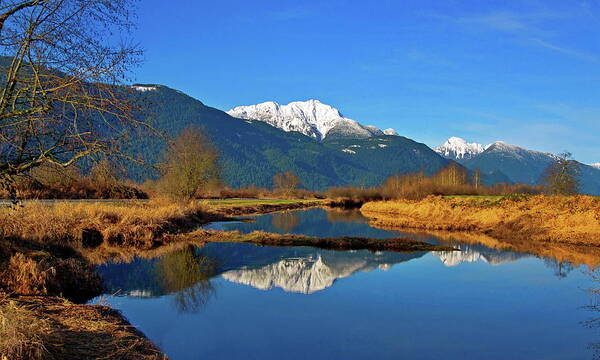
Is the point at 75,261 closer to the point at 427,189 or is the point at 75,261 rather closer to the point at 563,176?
the point at 427,189

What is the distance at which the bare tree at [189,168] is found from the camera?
4147 cm

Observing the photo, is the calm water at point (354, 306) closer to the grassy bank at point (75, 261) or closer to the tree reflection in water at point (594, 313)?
the tree reflection in water at point (594, 313)

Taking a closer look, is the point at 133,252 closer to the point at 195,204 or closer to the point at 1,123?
the point at 1,123

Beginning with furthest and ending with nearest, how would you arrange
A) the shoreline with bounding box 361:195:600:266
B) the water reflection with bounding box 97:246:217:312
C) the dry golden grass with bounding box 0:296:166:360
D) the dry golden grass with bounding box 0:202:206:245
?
1. the shoreline with bounding box 361:195:600:266
2. the dry golden grass with bounding box 0:202:206:245
3. the water reflection with bounding box 97:246:217:312
4. the dry golden grass with bounding box 0:296:166:360

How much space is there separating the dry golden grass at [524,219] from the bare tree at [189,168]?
19.1 metres

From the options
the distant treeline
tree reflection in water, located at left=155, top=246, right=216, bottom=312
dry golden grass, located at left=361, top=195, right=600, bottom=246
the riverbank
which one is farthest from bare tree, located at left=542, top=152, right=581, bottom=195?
tree reflection in water, located at left=155, top=246, right=216, bottom=312

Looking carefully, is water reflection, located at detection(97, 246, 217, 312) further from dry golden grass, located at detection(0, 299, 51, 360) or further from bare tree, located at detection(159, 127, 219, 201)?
bare tree, located at detection(159, 127, 219, 201)

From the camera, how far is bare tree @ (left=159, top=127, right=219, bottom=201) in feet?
136

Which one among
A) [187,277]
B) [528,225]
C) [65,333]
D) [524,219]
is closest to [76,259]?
[187,277]

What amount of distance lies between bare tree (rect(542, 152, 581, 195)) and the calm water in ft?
159

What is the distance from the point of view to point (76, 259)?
16281 mm

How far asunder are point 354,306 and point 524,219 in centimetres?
2500

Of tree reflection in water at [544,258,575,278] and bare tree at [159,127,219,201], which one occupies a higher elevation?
bare tree at [159,127,219,201]

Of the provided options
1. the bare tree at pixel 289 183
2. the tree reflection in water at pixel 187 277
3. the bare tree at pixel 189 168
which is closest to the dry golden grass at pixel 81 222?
the tree reflection in water at pixel 187 277
